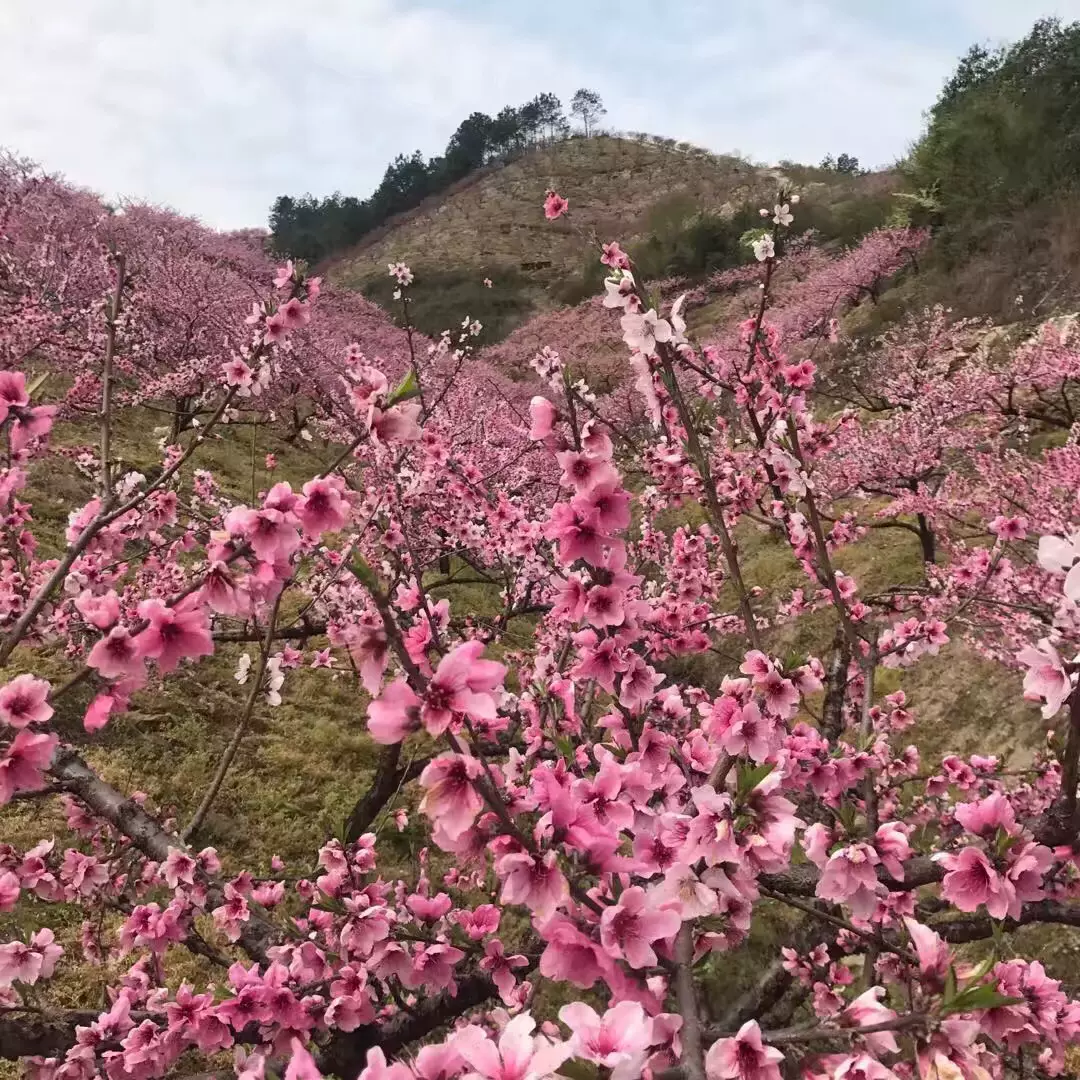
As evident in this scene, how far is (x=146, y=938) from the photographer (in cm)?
236

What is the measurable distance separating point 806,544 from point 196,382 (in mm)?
13700

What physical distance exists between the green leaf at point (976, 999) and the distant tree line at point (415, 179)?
53500 mm

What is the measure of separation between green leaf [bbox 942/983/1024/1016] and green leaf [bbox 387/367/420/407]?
57.8 inches

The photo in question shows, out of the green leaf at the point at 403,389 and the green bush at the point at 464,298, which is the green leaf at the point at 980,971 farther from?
the green bush at the point at 464,298

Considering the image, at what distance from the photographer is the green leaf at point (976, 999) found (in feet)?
3.32

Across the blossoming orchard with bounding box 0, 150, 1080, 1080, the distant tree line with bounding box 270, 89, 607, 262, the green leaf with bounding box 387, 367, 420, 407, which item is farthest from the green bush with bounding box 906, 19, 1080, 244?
the distant tree line with bounding box 270, 89, 607, 262

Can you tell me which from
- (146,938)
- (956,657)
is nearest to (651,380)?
(146,938)

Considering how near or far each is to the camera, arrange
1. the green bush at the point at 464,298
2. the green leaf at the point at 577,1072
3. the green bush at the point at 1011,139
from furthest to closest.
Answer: the green bush at the point at 464,298, the green bush at the point at 1011,139, the green leaf at the point at 577,1072

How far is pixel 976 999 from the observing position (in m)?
1.02

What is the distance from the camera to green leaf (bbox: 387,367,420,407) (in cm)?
161

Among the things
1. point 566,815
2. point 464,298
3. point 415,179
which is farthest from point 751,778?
point 415,179

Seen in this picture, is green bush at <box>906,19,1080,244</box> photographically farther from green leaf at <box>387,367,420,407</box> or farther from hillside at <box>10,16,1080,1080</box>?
green leaf at <box>387,367,420,407</box>

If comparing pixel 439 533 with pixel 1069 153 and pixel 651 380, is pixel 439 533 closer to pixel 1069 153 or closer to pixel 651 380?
pixel 651 380

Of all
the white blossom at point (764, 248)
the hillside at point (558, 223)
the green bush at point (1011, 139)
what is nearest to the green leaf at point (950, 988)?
the white blossom at point (764, 248)
